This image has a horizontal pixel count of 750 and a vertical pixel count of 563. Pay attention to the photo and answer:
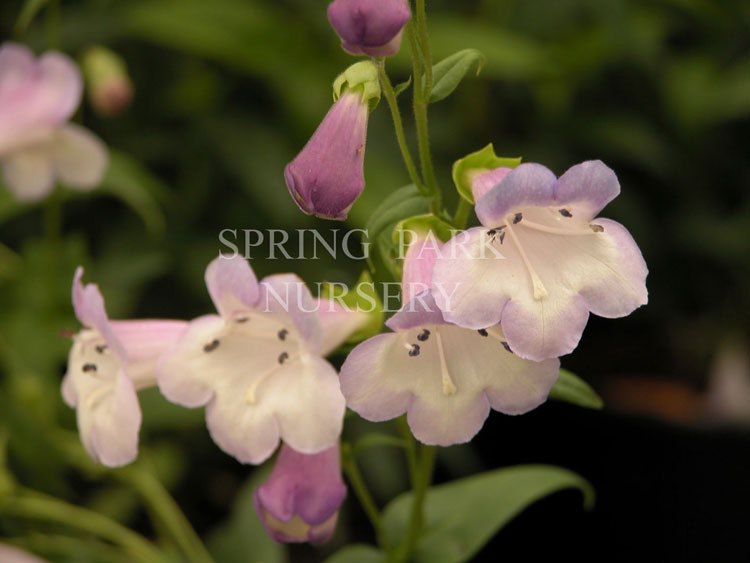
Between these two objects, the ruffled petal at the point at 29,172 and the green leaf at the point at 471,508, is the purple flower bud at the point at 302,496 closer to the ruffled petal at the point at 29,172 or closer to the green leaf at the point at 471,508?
the green leaf at the point at 471,508

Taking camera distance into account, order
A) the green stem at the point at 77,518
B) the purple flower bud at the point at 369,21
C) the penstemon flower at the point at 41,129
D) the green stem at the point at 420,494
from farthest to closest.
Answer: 1. the penstemon flower at the point at 41,129
2. the green stem at the point at 77,518
3. the green stem at the point at 420,494
4. the purple flower bud at the point at 369,21

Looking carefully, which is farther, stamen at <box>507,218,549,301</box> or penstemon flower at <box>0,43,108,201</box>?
penstemon flower at <box>0,43,108,201</box>

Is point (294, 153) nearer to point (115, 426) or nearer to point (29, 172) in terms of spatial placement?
point (29, 172)

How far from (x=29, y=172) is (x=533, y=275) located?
2.05 feet

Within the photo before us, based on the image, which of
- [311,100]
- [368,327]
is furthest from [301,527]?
[311,100]

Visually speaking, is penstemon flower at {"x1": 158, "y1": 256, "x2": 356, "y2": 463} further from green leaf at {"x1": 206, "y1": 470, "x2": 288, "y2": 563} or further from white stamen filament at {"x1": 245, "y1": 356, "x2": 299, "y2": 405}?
green leaf at {"x1": 206, "y1": 470, "x2": 288, "y2": 563}

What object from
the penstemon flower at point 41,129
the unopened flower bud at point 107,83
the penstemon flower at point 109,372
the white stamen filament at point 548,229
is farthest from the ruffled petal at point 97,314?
the unopened flower bud at point 107,83

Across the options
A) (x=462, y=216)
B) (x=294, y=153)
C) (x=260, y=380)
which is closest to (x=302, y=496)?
(x=260, y=380)

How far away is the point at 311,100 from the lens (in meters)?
1.05

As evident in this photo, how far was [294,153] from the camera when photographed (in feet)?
3.61

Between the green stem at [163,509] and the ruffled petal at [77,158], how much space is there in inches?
11.1

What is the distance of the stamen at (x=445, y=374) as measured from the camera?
0.43 meters

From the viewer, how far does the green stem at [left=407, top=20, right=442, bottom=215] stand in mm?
434

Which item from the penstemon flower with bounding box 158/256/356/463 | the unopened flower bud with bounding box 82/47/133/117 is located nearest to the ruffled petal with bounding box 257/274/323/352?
the penstemon flower with bounding box 158/256/356/463
